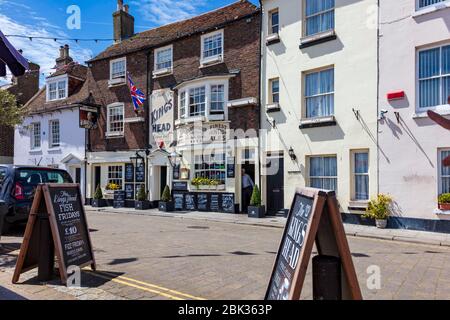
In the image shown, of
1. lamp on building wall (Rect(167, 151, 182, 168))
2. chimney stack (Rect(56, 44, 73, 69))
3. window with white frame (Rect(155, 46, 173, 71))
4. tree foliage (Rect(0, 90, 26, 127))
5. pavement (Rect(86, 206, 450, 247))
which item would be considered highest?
chimney stack (Rect(56, 44, 73, 69))

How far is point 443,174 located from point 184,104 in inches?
449

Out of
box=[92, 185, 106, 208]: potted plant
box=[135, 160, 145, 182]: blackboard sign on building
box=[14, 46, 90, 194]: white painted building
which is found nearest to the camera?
box=[135, 160, 145, 182]: blackboard sign on building

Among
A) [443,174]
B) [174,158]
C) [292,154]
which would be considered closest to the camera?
[443,174]

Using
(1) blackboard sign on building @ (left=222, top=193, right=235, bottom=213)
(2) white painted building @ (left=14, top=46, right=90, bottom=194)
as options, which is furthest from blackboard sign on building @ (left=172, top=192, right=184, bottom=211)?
(2) white painted building @ (left=14, top=46, right=90, bottom=194)

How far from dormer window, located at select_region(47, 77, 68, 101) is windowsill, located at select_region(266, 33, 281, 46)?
15.0m

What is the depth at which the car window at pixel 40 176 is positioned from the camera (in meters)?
9.70

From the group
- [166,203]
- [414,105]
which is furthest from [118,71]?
[414,105]

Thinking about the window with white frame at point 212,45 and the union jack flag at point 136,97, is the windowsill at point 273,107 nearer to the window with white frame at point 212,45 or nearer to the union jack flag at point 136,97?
the window with white frame at point 212,45

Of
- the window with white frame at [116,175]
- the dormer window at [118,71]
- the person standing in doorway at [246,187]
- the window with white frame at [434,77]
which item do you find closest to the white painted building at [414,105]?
the window with white frame at [434,77]

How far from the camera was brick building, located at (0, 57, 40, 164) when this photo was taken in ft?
90.0

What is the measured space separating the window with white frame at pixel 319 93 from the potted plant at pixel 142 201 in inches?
361

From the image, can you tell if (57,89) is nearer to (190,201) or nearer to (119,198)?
(119,198)

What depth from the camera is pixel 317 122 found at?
13781mm

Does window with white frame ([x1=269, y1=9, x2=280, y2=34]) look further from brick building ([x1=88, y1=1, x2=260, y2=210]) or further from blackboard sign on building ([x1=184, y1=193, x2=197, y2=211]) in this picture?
blackboard sign on building ([x1=184, y1=193, x2=197, y2=211])
